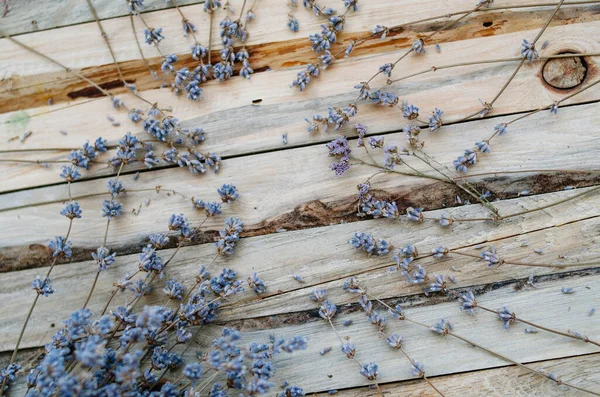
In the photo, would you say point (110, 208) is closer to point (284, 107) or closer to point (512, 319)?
point (284, 107)

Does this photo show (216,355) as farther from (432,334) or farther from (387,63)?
(387,63)

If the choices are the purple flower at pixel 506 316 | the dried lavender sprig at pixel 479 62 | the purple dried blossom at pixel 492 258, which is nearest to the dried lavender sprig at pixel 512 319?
the purple flower at pixel 506 316

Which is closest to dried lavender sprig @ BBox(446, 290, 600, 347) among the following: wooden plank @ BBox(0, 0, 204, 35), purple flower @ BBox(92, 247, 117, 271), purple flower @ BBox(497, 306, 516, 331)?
purple flower @ BBox(497, 306, 516, 331)

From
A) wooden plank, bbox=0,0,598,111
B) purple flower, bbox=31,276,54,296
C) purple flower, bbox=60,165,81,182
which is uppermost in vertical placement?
wooden plank, bbox=0,0,598,111

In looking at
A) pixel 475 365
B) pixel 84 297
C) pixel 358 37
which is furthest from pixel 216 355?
pixel 358 37

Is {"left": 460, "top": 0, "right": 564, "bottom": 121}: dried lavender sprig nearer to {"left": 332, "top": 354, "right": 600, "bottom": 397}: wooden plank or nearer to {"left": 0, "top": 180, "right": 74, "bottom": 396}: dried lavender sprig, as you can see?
{"left": 332, "top": 354, "right": 600, "bottom": 397}: wooden plank

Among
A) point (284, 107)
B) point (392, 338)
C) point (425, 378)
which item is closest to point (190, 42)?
point (284, 107)

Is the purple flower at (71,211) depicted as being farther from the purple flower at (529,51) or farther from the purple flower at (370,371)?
the purple flower at (529,51)
